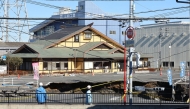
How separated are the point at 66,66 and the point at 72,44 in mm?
4543

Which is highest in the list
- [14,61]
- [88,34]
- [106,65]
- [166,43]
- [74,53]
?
[88,34]

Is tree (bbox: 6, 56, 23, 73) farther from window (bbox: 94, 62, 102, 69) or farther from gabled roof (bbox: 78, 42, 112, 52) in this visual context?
window (bbox: 94, 62, 102, 69)

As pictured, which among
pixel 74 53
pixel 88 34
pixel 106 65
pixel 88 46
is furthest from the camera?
pixel 88 34

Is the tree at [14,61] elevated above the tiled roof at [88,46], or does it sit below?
below

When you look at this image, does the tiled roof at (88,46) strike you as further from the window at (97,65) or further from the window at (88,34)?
the window at (97,65)

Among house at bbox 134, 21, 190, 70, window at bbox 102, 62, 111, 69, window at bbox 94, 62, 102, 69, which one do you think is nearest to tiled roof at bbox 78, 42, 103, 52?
window at bbox 94, 62, 102, 69

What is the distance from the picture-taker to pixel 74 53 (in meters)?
57.4

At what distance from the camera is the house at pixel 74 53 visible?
54312 millimetres

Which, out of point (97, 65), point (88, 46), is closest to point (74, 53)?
point (88, 46)

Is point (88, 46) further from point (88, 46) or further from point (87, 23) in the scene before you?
point (87, 23)

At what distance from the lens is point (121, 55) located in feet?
200

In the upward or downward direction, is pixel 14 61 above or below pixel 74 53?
below

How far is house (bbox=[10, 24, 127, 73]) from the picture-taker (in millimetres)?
54312

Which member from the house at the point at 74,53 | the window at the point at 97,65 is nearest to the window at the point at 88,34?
the house at the point at 74,53
